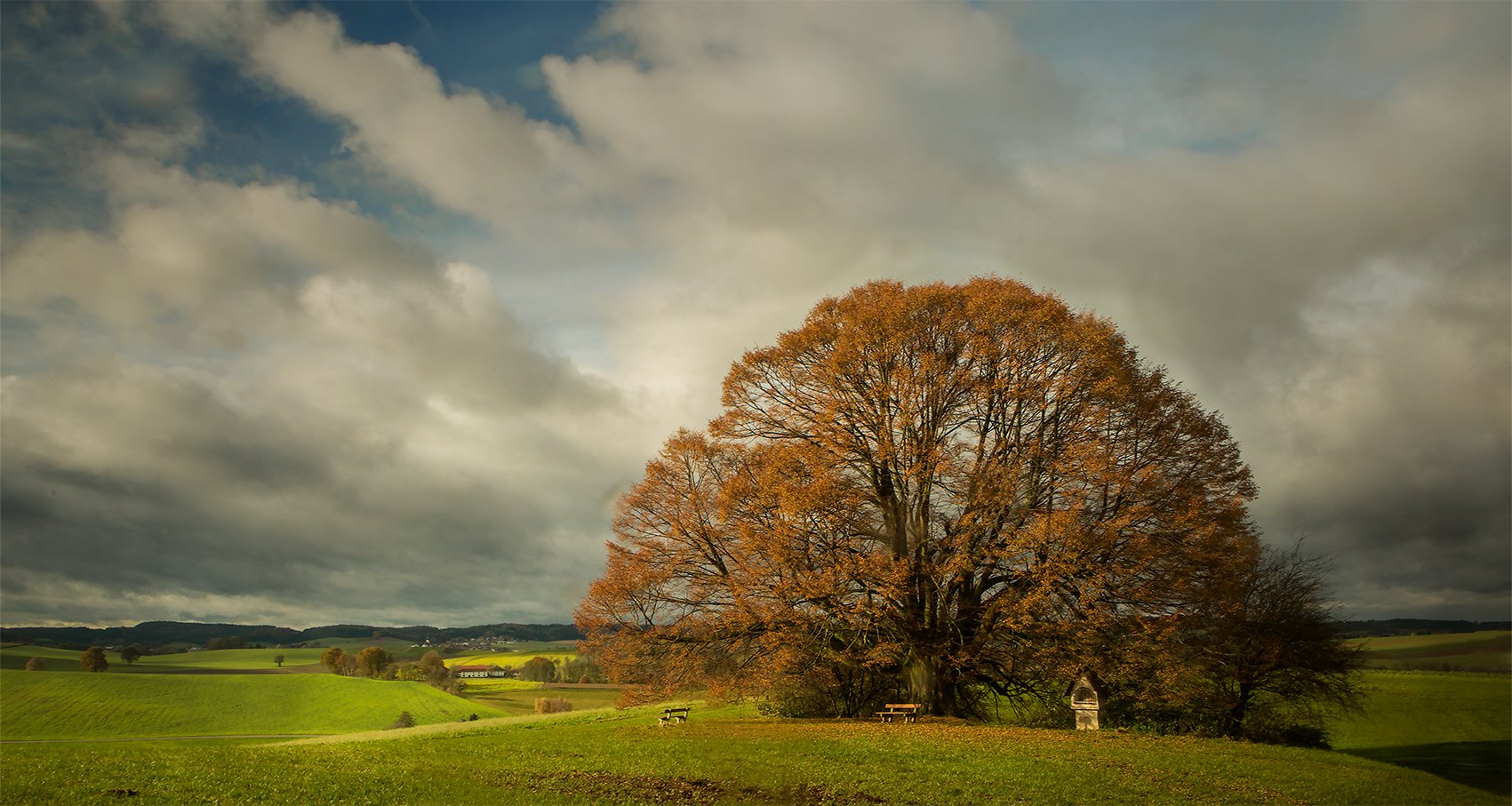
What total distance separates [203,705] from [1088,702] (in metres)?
85.0

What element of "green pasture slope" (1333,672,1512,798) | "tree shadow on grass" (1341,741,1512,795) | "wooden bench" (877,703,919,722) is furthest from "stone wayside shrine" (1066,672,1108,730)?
"green pasture slope" (1333,672,1512,798)

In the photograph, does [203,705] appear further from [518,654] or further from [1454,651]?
[1454,651]

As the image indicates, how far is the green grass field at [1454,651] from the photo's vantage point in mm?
53656

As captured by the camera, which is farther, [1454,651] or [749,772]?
[1454,651]

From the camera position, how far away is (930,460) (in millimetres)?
28828

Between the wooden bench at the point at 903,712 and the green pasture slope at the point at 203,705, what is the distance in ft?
167

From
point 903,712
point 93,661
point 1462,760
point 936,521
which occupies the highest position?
point 936,521

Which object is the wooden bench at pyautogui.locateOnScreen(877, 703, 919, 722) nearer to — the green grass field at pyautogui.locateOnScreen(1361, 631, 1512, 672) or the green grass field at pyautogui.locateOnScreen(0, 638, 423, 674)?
the green grass field at pyautogui.locateOnScreen(1361, 631, 1512, 672)

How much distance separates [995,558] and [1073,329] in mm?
9210

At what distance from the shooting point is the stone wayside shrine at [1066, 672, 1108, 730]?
29.0 metres

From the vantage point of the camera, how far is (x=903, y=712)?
29.2m

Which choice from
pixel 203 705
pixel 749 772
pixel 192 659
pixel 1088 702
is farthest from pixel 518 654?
pixel 749 772

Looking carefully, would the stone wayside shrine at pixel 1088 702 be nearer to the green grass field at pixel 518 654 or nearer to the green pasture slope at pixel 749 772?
the green pasture slope at pixel 749 772

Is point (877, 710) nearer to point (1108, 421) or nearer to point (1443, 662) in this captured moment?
point (1108, 421)
